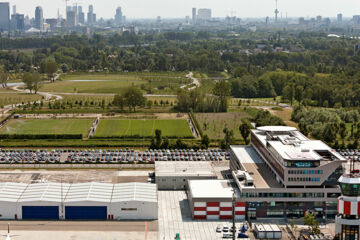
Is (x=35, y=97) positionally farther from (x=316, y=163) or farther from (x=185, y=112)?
(x=316, y=163)

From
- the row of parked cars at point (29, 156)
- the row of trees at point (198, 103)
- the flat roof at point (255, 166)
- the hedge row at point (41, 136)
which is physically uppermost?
the row of trees at point (198, 103)

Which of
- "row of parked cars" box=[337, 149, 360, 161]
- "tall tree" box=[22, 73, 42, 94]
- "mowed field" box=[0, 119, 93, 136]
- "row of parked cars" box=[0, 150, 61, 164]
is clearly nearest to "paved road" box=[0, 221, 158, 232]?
"row of parked cars" box=[0, 150, 61, 164]

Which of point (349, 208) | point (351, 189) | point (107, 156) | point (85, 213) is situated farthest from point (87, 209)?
point (351, 189)

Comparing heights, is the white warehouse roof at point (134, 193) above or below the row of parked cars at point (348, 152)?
above

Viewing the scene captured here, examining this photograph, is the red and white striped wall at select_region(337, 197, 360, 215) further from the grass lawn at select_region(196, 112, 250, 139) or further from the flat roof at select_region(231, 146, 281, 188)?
the grass lawn at select_region(196, 112, 250, 139)

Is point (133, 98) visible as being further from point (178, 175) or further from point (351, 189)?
point (351, 189)

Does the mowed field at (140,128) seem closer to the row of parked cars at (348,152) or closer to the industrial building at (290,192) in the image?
the row of parked cars at (348,152)

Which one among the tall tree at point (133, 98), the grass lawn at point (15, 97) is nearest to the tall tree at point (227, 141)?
the tall tree at point (133, 98)
